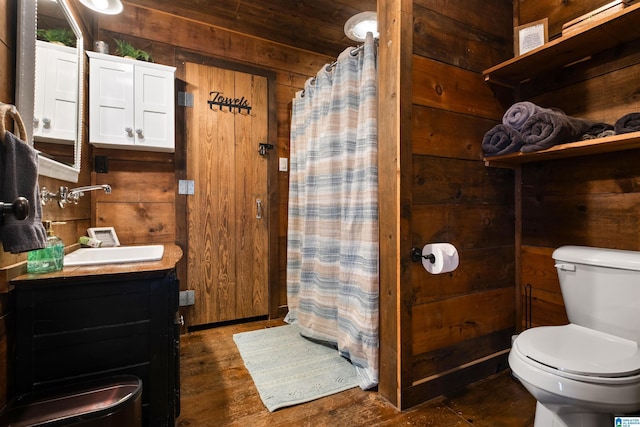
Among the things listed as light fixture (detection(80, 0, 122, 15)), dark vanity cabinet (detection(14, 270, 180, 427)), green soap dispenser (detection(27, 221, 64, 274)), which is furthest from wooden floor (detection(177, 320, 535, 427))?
light fixture (detection(80, 0, 122, 15))

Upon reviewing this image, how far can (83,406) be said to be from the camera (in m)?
0.88

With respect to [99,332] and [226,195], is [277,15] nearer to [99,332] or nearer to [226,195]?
[226,195]

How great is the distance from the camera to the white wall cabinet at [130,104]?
196 cm

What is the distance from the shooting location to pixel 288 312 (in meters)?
2.70

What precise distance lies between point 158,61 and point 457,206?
2440 millimetres

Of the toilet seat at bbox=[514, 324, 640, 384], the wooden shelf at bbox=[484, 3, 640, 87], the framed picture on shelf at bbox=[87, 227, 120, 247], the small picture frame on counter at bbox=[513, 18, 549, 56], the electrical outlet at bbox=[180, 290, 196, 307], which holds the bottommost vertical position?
the electrical outlet at bbox=[180, 290, 196, 307]

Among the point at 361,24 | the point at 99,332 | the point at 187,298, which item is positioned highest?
the point at 361,24

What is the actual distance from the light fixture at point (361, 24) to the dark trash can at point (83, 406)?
2186 millimetres

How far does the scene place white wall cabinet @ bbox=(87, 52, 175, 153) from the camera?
77.2 inches

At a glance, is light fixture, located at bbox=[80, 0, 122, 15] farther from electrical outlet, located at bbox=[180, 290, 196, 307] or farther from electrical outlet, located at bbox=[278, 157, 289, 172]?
electrical outlet, located at bbox=[180, 290, 196, 307]

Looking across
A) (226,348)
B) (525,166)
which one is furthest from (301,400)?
(525,166)

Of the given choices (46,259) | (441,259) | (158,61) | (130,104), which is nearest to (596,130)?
(441,259)

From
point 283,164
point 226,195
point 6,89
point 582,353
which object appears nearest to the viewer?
point 6,89

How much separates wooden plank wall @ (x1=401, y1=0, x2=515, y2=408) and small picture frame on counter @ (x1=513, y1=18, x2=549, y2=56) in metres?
0.17
